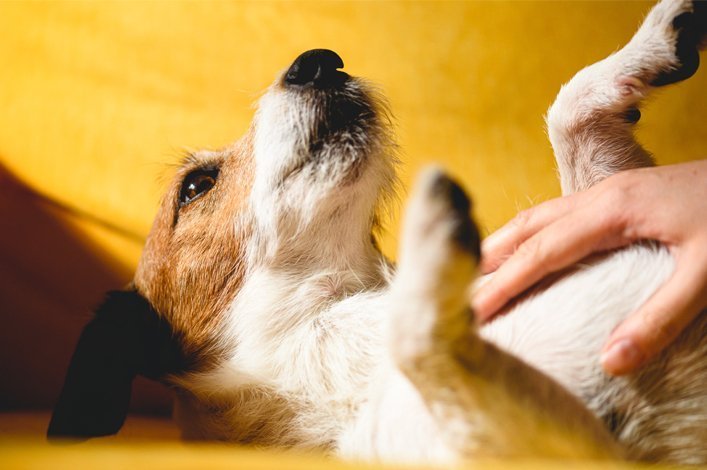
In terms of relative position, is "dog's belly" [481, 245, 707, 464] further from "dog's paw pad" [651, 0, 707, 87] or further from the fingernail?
"dog's paw pad" [651, 0, 707, 87]

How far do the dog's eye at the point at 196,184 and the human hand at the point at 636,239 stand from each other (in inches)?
28.0

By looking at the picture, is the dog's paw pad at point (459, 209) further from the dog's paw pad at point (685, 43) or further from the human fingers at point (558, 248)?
the dog's paw pad at point (685, 43)

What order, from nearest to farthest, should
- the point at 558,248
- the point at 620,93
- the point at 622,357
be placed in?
1. the point at 622,357
2. the point at 558,248
3. the point at 620,93

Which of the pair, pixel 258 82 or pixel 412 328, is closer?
pixel 412 328

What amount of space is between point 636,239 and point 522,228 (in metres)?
0.22

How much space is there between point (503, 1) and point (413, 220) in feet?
6.36

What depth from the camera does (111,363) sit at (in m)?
1.25

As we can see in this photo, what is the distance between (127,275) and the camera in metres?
2.07

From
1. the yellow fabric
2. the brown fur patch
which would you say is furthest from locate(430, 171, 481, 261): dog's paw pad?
the yellow fabric

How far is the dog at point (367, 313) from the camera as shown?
0.79 meters

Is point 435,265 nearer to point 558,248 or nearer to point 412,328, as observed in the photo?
point 412,328

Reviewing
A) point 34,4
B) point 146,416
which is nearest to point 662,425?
point 146,416

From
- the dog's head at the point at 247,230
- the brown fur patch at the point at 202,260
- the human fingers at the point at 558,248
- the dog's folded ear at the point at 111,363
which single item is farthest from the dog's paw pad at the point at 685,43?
the dog's folded ear at the point at 111,363

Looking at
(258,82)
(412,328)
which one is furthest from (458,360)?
(258,82)
